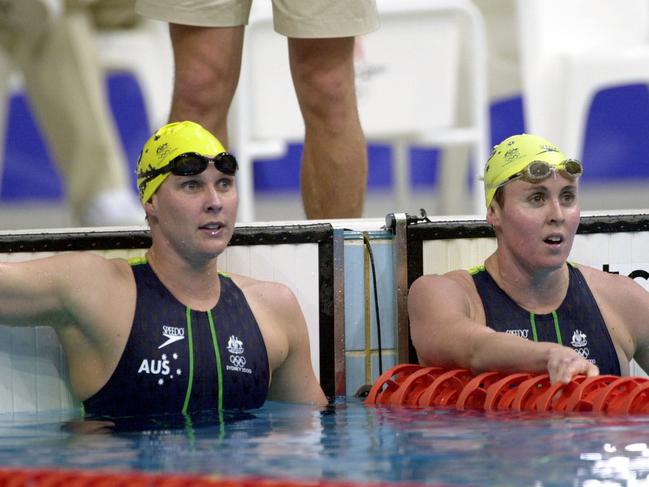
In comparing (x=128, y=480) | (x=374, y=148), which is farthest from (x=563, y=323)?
(x=374, y=148)

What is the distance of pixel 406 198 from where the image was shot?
26.3 ft

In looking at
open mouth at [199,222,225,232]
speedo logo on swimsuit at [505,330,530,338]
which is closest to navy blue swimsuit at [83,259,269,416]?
open mouth at [199,222,225,232]

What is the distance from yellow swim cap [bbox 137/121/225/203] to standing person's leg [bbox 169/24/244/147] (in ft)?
1.22

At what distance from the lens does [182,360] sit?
4.41m

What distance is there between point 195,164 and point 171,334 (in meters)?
0.51

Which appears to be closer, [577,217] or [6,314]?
[6,314]

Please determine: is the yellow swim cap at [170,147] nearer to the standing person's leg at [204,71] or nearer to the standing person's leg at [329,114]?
the standing person's leg at [204,71]

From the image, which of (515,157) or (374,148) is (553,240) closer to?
(515,157)

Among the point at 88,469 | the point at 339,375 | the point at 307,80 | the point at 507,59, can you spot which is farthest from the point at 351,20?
the point at 507,59

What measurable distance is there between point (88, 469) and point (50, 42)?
3989mm

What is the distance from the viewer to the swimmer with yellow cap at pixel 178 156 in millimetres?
4434

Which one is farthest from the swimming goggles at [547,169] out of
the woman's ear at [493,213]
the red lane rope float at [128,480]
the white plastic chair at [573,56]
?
the white plastic chair at [573,56]

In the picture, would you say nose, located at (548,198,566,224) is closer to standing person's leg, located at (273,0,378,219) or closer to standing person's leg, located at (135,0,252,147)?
standing person's leg, located at (273,0,378,219)

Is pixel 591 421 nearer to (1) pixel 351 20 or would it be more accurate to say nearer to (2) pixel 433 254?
(2) pixel 433 254
